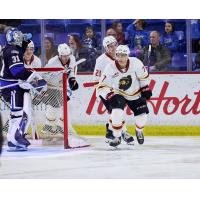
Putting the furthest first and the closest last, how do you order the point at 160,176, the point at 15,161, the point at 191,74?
the point at 191,74, the point at 15,161, the point at 160,176

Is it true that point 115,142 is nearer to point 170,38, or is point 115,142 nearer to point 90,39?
point 90,39

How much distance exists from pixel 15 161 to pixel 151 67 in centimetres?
153

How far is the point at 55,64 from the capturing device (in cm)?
684

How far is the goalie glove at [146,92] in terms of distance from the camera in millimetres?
6773

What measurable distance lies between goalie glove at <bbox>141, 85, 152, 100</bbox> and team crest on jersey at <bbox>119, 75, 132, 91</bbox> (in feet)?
0.58

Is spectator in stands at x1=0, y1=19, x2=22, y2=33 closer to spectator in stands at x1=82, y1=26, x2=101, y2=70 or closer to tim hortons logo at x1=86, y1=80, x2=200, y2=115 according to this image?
spectator in stands at x1=82, y1=26, x2=101, y2=70

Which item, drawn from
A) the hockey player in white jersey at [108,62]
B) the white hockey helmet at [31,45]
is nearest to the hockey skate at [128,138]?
the hockey player in white jersey at [108,62]

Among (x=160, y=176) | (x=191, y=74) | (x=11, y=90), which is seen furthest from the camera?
(x=191, y=74)

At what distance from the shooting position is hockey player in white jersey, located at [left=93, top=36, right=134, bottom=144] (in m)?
6.68

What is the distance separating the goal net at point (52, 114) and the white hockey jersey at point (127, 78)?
369 millimetres

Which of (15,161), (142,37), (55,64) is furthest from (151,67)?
(15,161)

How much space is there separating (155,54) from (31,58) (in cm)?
103

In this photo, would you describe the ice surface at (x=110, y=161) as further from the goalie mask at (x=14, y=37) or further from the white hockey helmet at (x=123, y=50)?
the goalie mask at (x=14, y=37)

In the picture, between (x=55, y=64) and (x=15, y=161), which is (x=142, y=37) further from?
(x=15, y=161)
